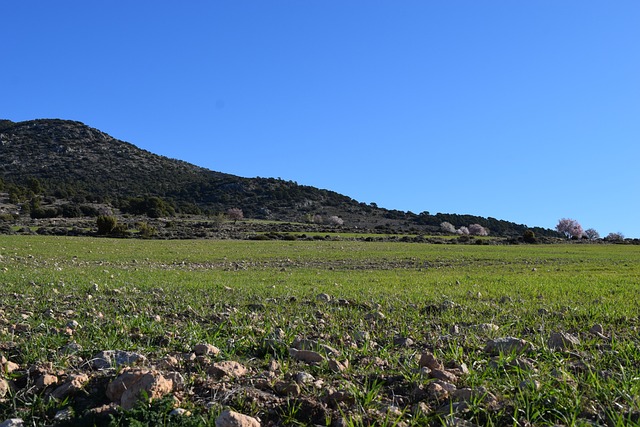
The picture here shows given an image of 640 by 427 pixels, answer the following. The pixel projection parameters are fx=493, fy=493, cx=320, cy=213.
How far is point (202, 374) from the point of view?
3.44 m

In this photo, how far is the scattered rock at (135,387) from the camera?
2967mm

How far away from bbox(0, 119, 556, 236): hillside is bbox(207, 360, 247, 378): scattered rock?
95.5 meters

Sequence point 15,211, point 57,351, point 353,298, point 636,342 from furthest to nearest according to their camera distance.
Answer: point 15,211 < point 353,298 < point 636,342 < point 57,351

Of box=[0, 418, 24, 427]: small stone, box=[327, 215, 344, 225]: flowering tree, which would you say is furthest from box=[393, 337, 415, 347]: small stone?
box=[327, 215, 344, 225]: flowering tree

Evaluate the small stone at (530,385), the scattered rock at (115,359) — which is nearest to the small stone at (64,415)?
the scattered rock at (115,359)

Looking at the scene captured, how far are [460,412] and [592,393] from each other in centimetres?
90

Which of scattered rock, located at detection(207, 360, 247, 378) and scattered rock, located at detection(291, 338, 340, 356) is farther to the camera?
scattered rock, located at detection(291, 338, 340, 356)

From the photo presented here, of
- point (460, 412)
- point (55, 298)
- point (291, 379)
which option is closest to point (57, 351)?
point (291, 379)

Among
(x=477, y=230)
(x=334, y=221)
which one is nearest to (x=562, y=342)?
(x=334, y=221)

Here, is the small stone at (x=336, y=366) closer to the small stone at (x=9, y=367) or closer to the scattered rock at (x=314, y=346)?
the scattered rock at (x=314, y=346)

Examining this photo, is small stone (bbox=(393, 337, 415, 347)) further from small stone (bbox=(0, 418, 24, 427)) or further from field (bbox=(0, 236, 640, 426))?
small stone (bbox=(0, 418, 24, 427))

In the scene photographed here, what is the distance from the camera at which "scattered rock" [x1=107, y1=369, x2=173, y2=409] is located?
2967mm

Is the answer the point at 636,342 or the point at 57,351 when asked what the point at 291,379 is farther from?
the point at 636,342

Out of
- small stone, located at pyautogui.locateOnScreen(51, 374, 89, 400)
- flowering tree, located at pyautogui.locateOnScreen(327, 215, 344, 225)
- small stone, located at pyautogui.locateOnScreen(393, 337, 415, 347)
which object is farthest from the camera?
flowering tree, located at pyautogui.locateOnScreen(327, 215, 344, 225)
